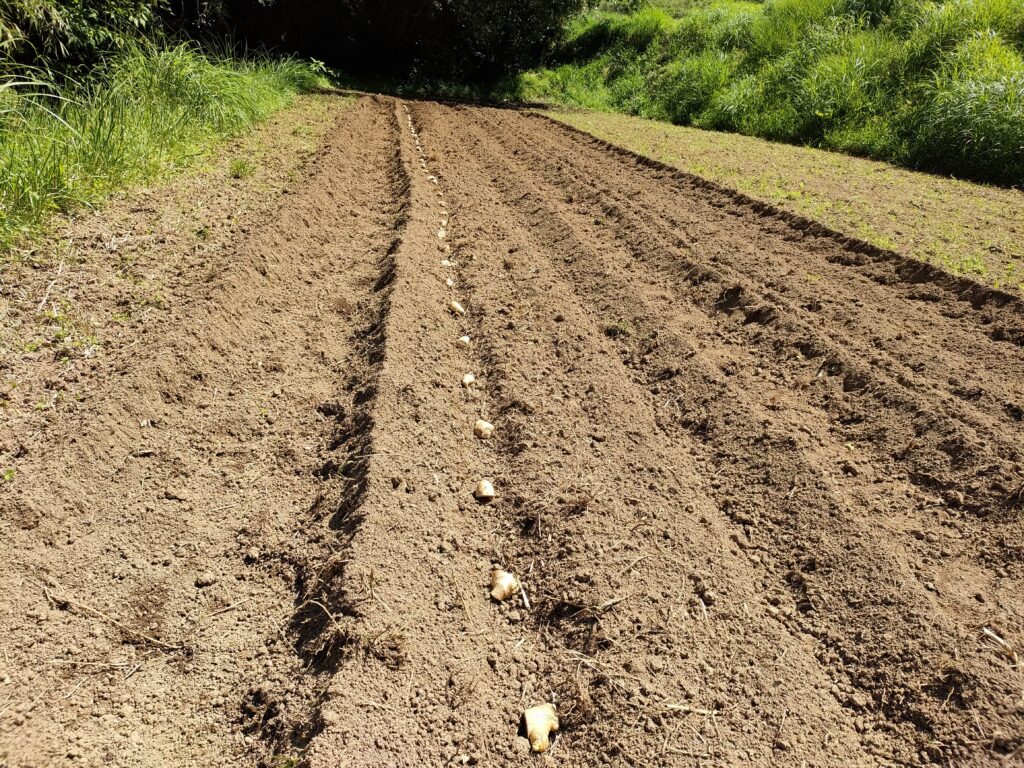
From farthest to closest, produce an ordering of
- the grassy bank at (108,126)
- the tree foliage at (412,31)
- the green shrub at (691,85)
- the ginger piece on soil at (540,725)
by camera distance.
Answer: the tree foliage at (412,31)
the green shrub at (691,85)
the grassy bank at (108,126)
the ginger piece on soil at (540,725)

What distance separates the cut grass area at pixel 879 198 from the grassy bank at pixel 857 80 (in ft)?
2.42

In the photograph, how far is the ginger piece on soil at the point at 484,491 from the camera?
2.60 m

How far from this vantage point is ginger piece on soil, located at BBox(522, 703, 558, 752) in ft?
5.71

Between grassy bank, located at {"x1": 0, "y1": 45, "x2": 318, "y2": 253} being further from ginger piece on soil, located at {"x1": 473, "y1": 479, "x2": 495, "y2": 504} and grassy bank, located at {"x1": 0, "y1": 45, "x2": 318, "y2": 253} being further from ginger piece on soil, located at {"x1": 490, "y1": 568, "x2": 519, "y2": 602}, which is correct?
ginger piece on soil, located at {"x1": 490, "y1": 568, "x2": 519, "y2": 602}

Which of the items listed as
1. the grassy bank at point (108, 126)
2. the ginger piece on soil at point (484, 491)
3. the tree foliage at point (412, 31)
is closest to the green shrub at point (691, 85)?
the tree foliage at point (412, 31)

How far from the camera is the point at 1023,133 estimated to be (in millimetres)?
7164

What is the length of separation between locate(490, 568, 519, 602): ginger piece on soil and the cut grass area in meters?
3.99

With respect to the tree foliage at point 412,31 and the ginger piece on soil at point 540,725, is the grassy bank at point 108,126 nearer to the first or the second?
the ginger piece on soil at point 540,725

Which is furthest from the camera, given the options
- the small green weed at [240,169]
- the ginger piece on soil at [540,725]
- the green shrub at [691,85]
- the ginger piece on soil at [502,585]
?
the green shrub at [691,85]

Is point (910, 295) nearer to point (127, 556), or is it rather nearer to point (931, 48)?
point (127, 556)

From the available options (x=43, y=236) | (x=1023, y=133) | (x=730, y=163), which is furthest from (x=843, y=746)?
(x=1023, y=133)

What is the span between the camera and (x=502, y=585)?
7.25ft

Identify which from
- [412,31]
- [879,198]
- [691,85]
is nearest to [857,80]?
[691,85]

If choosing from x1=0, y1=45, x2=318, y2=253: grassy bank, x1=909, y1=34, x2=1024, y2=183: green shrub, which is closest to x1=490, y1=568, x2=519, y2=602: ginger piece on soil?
x1=0, y1=45, x2=318, y2=253: grassy bank
